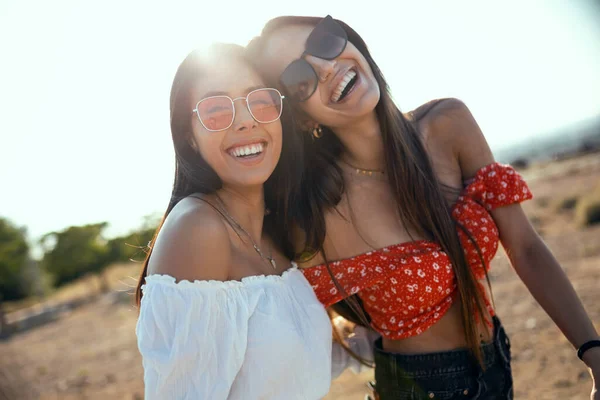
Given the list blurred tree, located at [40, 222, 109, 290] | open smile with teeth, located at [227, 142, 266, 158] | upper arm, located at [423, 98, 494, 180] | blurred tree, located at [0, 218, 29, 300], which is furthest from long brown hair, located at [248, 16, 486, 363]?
blurred tree, located at [0, 218, 29, 300]

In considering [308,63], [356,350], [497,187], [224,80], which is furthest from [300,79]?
[356,350]

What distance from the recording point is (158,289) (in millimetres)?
1831

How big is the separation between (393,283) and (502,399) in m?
0.77

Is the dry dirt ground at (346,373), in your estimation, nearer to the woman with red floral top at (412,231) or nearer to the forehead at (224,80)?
the woman with red floral top at (412,231)

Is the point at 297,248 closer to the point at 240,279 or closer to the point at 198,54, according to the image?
the point at 240,279

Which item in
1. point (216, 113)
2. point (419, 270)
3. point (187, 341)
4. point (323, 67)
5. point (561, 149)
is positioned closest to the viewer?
point (187, 341)

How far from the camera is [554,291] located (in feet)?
7.87

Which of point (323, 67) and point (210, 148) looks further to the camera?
point (323, 67)

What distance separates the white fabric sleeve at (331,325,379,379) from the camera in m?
2.80

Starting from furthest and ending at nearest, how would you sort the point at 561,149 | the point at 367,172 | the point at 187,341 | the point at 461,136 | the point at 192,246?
1. the point at 561,149
2. the point at 367,172
3. the point at 461,136
4. the point at 192,246
5. the point at 187,341

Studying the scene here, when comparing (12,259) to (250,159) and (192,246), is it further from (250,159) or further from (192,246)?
(192,246)

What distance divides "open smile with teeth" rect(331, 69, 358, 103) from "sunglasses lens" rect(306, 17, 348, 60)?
0.12m

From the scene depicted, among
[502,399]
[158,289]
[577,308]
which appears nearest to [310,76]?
[158,289]

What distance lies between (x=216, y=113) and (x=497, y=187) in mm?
1372
